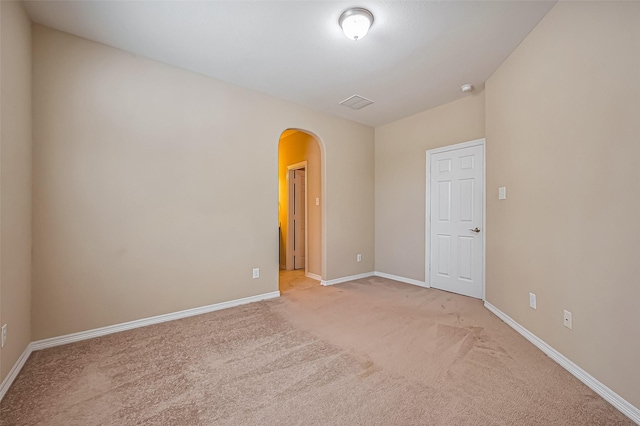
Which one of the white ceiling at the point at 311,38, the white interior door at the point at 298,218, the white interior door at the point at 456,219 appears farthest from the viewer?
the white interior door at the point at 298,218

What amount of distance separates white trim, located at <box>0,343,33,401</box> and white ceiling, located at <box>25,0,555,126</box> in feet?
8.48

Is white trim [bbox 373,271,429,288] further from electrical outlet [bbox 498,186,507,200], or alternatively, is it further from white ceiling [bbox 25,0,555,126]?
white ceiling [bbox 25,0,555,126]

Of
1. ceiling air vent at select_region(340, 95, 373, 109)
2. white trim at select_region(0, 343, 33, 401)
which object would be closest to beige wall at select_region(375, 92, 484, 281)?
ceiling air vent at select_region(340, 95, 373, 109)

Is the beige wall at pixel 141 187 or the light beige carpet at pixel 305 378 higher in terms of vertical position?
the beige wall at pixel 141 187

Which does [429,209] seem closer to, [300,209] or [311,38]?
[300,209]

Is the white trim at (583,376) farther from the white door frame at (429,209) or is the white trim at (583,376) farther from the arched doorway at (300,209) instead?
the arched doorway at (300,209)

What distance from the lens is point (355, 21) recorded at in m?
2.07

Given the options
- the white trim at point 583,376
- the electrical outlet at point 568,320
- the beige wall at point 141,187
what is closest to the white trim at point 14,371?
the beige wall at point 141,187

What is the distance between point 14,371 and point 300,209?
4.14 metres

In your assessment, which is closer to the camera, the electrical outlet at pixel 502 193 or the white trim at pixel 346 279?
the electrical outlet at pixel 502 193

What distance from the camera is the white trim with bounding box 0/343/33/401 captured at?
5.38ft

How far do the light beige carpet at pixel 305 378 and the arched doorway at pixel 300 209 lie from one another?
1.74 m

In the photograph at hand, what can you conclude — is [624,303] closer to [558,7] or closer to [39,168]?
[558,7]

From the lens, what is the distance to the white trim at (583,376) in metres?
1.46
